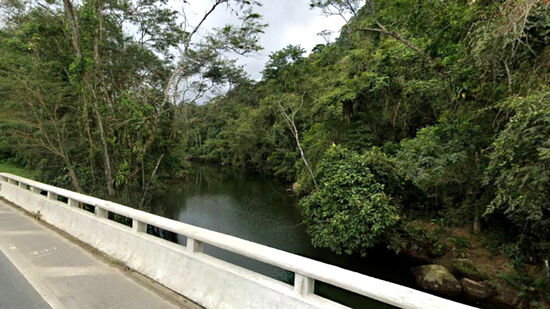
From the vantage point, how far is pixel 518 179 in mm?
4488

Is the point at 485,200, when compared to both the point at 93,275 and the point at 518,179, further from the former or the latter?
the point at 93,275

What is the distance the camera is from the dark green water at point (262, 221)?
32.7 ft

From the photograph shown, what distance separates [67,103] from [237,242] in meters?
11.3

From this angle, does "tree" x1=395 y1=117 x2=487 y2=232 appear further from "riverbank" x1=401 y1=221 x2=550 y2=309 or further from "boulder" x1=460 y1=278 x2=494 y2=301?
"boulder" x1=460 y1=278 x2=494 y2=301

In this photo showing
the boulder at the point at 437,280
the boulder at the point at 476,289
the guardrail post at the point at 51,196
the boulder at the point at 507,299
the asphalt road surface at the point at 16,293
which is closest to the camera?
the asphalt road surface at the point at 16,293

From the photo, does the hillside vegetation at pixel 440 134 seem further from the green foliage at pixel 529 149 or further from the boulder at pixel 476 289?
the boulder at pixel 476 289

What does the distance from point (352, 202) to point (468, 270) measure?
4.03 metres

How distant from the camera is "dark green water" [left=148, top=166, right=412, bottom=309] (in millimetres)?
9969

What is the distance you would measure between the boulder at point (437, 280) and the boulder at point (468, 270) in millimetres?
403

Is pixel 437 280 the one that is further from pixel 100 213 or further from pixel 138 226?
pixel 100 213

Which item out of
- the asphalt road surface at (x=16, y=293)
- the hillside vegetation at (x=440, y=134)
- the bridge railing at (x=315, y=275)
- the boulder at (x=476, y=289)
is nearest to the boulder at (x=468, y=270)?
the boulder at (x=476, y=289)

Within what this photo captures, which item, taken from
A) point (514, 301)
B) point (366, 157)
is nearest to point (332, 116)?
point (366, 157)

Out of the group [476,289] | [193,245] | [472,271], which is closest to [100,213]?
[193,245]

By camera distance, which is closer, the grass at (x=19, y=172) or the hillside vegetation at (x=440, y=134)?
the hillside vegetation at (x=440, y=134)
